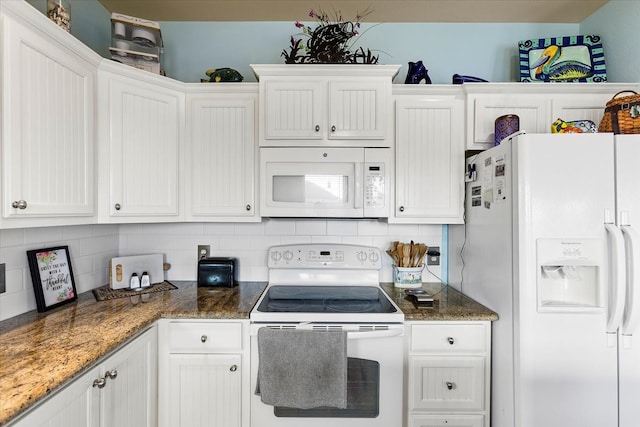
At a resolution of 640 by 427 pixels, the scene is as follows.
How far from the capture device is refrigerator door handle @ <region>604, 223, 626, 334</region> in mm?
1288

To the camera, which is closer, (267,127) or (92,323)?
(92,323)

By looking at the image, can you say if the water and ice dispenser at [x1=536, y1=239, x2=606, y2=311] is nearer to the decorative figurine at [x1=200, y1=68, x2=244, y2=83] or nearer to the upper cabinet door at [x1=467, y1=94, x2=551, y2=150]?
the upper cabinet door at [x1=467, y1=94, x2=551, y2=150]

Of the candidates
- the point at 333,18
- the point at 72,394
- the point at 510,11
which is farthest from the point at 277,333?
the point at 510,11

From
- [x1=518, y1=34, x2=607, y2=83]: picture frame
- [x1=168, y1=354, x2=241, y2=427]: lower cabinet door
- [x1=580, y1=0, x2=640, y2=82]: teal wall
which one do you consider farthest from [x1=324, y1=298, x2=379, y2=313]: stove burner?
[x1=580, y1=0, x2=640, y2=82]: teal wall

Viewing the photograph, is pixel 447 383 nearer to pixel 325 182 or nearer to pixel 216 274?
pixel 325 182

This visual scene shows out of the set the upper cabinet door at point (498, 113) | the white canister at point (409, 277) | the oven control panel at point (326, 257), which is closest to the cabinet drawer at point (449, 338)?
the white canister at point (409, 277)

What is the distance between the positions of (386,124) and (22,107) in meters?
1.67

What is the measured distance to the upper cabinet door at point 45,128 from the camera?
112cm

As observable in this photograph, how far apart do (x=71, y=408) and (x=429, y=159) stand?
2.01 metres

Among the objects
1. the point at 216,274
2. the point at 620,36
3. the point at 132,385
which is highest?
the point at 620,36

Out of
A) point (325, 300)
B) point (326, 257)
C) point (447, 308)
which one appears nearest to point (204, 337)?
point (325, 300)

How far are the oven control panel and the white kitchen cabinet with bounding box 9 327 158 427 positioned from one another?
33.6 inches

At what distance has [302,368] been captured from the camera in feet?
4.80

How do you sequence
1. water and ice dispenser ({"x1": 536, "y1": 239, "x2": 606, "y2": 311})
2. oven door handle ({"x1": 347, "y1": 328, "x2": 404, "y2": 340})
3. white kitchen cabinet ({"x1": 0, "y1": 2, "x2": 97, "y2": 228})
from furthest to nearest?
oven door handle ({"x1": 347, "y1": 328, "x2": 404, "y2": 340}) → water and ice dispenser ({"x1": 536, "y1": 239, "x2": 606, "y2": 311}) → white kitchen cabinet ({"x1": 0, "y1": 2, "x2": 97, "y2": 228})
